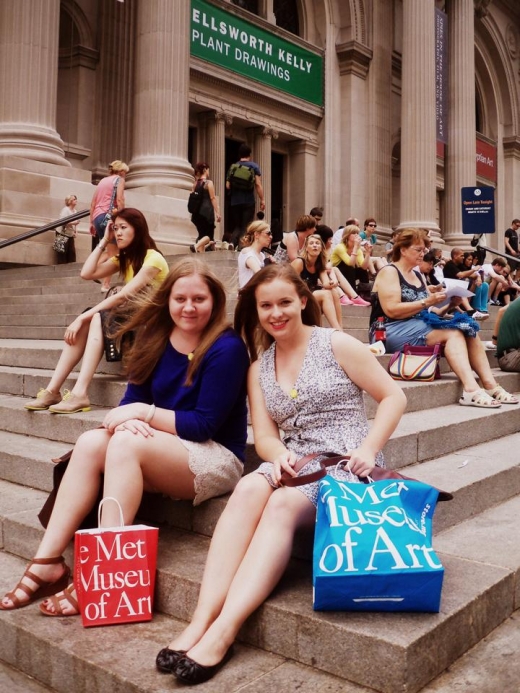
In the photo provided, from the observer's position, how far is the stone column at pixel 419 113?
802 inches

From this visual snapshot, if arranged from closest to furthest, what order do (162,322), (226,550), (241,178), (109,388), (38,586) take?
1. (226,550)
2. (38,586)
3. (162,322)
4. (109,388)
5. (241,178)

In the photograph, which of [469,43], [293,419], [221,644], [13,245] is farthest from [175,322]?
[469,43]

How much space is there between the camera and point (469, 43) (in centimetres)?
2278

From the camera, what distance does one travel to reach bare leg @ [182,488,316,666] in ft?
7.98

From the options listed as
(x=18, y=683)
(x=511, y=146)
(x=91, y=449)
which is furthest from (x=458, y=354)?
(x=511, y=146)

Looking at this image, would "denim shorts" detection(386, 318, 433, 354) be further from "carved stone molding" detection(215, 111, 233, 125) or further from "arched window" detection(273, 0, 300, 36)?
"arched window" detection(273, 0, 300, 36)

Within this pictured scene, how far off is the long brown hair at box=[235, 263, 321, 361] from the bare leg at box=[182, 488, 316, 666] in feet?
2.75

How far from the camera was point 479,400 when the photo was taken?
538cm

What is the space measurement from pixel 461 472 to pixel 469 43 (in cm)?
2206

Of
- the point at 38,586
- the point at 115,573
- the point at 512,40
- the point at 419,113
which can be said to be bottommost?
the point at 38,586

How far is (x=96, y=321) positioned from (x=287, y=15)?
19022 mm

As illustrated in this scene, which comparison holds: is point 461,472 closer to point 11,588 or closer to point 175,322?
point 175,322

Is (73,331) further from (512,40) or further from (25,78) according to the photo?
(512,40)

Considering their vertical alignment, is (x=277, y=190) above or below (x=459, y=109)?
below
